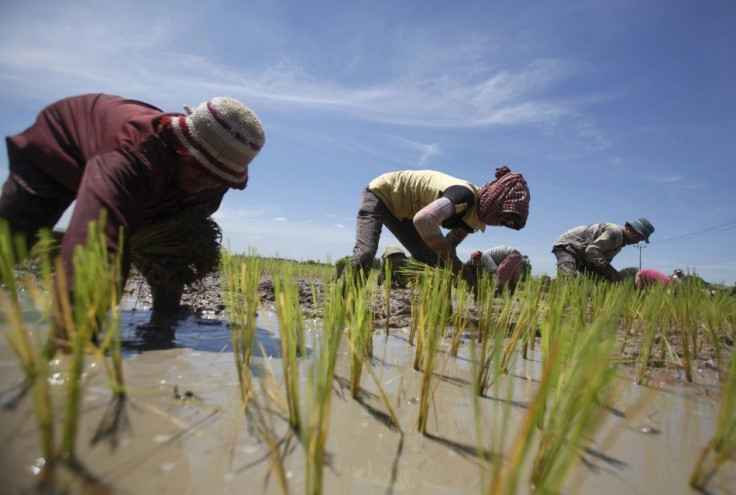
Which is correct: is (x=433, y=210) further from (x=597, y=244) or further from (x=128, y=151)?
(x=597, y=244)

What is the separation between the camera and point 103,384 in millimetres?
957

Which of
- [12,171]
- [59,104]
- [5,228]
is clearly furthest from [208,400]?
[59,104]

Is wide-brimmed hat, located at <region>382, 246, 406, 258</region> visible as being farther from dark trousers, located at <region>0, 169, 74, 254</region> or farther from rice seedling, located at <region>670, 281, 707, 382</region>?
dark trousers, located at <region>0, 169, 74, 254</region>

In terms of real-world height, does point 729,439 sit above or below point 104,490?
above

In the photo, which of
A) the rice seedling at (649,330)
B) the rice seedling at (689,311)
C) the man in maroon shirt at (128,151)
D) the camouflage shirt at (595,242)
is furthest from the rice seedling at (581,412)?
the camouflage shirt at (595,242)

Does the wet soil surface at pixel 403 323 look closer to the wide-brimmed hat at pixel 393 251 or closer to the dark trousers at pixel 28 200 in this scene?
the dark trousers at pixel 28 200

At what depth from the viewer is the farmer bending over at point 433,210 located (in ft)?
8.07

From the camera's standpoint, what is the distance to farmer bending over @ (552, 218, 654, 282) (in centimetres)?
513

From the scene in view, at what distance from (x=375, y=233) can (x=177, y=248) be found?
1.27m

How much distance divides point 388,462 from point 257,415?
0.32 meters

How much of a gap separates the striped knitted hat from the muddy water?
0.78 metres

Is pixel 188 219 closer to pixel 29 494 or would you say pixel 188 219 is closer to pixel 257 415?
pixel 257 415

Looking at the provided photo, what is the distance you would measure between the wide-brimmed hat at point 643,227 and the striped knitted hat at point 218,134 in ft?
17.3

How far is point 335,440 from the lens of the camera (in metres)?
0.93
